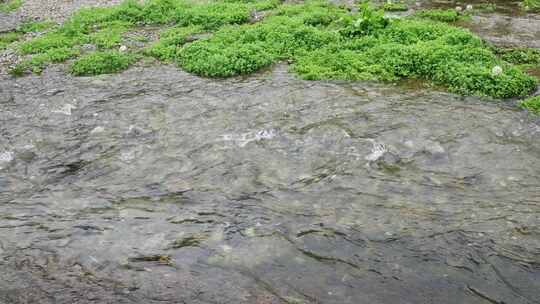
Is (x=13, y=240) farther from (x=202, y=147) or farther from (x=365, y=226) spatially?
(x=365, y=226)

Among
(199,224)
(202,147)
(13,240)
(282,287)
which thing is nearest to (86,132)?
(202,147)

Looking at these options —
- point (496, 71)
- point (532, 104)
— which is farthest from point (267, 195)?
point (496, 71)

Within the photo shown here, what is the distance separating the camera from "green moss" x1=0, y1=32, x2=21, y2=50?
50.5ft

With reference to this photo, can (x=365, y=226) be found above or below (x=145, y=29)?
below

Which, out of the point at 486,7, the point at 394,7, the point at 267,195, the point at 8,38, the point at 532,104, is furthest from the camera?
the point at 394,7

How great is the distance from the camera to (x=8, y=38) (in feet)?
51.9

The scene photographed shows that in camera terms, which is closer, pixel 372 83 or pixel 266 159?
pixel 266 159

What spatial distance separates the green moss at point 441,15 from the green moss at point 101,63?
839cm

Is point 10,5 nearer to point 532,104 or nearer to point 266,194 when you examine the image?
point 266,194

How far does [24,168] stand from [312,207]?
5.18 meters

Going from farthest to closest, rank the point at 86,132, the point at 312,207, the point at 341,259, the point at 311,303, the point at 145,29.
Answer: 1. the point at 145,29
2. the point at 86,132
3. the point at 312,207
4. the point at 341,259
5. the point at 311,303

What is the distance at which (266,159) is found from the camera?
9586mm

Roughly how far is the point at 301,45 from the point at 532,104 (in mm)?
5822

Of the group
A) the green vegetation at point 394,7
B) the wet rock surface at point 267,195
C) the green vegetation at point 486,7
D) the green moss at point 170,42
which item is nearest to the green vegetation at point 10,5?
the green moss at point 170,42
